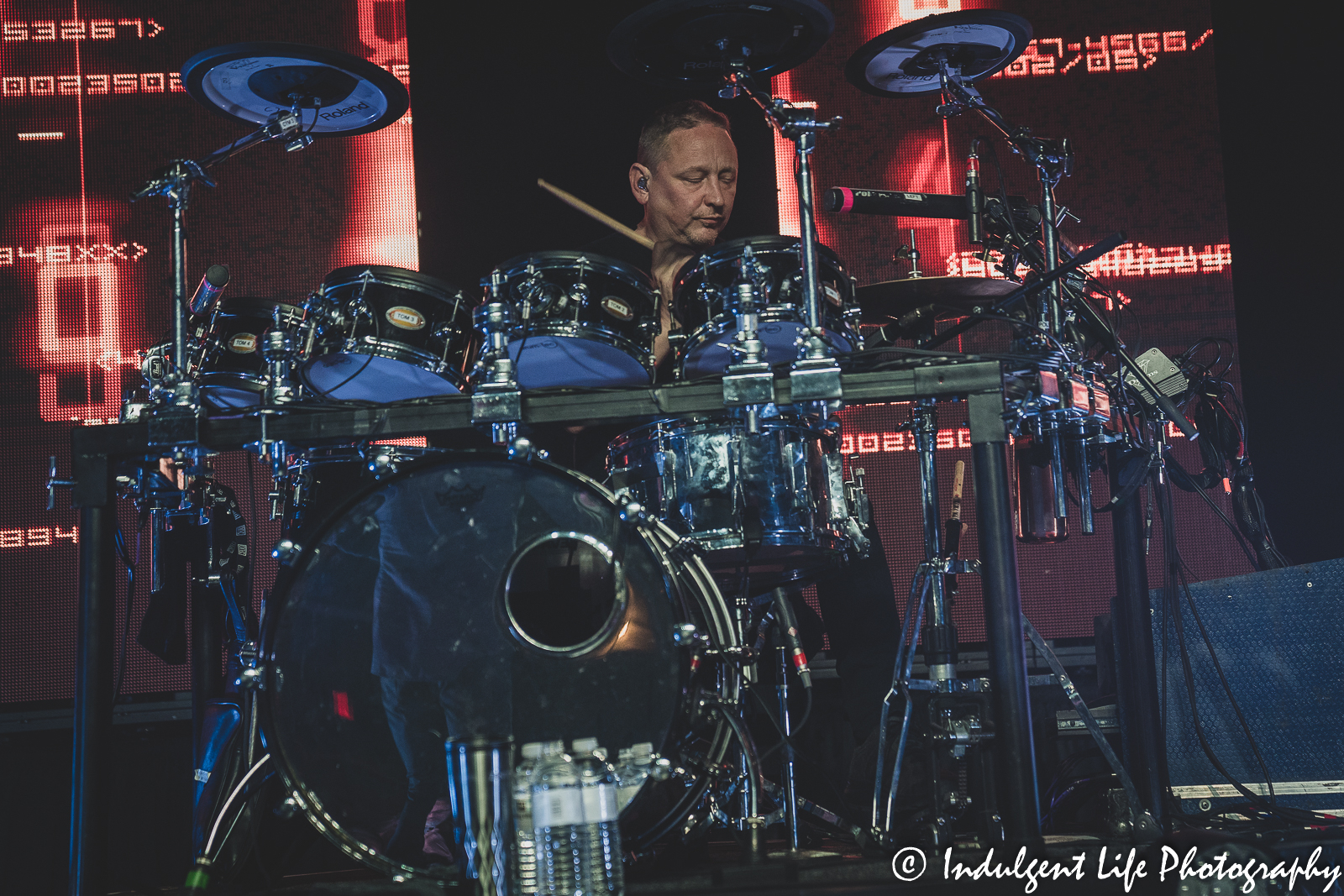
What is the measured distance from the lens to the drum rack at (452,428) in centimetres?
244

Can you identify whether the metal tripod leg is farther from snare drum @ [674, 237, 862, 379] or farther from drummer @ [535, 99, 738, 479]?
drummer @ [535, 99, 738, 479]

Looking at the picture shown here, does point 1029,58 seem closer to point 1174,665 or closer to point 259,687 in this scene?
point 1174,665

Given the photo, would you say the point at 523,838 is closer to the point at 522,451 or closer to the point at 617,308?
the point at 522,451

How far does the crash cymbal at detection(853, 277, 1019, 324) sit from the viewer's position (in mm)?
3553

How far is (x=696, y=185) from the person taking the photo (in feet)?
14.9

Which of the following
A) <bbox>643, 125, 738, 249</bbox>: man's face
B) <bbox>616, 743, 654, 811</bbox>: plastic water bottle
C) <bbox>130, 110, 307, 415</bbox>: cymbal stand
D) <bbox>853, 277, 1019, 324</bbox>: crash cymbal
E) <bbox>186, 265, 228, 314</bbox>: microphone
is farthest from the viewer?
<bbox>643, 125, 738, 249</bbox>: man's face

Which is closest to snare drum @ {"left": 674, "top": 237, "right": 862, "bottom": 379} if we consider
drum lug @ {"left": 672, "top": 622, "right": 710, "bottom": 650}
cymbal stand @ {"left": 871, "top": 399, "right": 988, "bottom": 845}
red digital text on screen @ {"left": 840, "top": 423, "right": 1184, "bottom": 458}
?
cymbal stand @ {"left": 871, "top": 399, "right": 988, "bottom": 845}

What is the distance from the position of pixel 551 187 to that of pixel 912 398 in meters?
2.90

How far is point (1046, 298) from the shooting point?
3.25 metres

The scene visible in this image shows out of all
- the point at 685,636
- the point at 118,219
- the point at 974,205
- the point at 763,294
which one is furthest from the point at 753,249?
the point at 118,219

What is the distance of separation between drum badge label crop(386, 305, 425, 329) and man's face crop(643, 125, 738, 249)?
1.69m

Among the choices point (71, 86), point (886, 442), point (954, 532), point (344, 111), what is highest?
point (71, 86)

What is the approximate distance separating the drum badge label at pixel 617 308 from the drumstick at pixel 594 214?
4.85 ft

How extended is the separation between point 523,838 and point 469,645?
0.62m
